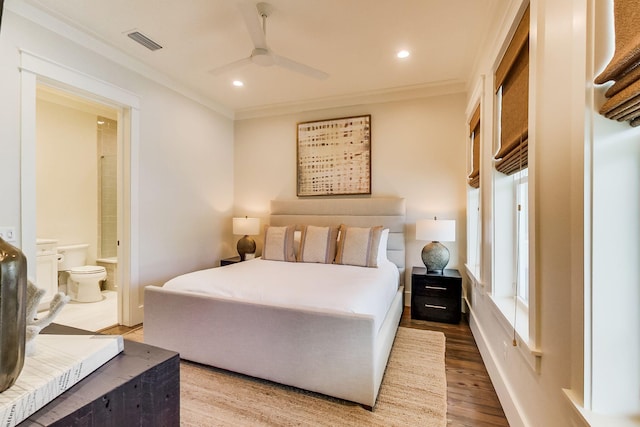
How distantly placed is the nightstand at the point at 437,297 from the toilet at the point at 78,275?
419cm

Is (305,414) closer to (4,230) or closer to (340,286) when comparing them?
(340,286)

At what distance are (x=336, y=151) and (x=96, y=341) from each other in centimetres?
368

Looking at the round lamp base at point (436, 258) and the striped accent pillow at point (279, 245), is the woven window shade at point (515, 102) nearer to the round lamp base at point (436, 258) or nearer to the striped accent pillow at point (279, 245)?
the round lamp base at point (436, 258)

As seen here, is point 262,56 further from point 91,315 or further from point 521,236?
point 91,315

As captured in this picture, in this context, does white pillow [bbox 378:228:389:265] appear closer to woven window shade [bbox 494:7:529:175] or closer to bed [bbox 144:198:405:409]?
bed [bbox 144:198:405:409]

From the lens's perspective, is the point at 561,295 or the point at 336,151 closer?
the point at 561,295

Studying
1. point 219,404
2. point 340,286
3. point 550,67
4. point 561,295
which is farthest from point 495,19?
point 219,404

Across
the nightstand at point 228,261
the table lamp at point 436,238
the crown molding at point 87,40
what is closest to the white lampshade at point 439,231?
the table lamp at point 436,238

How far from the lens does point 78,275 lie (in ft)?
Answer: 12.9

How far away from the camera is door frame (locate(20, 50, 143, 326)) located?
2.29m

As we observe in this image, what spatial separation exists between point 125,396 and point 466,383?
87.6 inches

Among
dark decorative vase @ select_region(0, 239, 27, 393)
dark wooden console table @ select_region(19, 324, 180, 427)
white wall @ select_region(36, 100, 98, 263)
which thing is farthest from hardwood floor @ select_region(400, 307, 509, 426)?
white wall @ select_region(36, 100, 98, 263)

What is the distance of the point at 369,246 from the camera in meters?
3.33

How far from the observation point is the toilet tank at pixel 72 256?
13.8 ft
